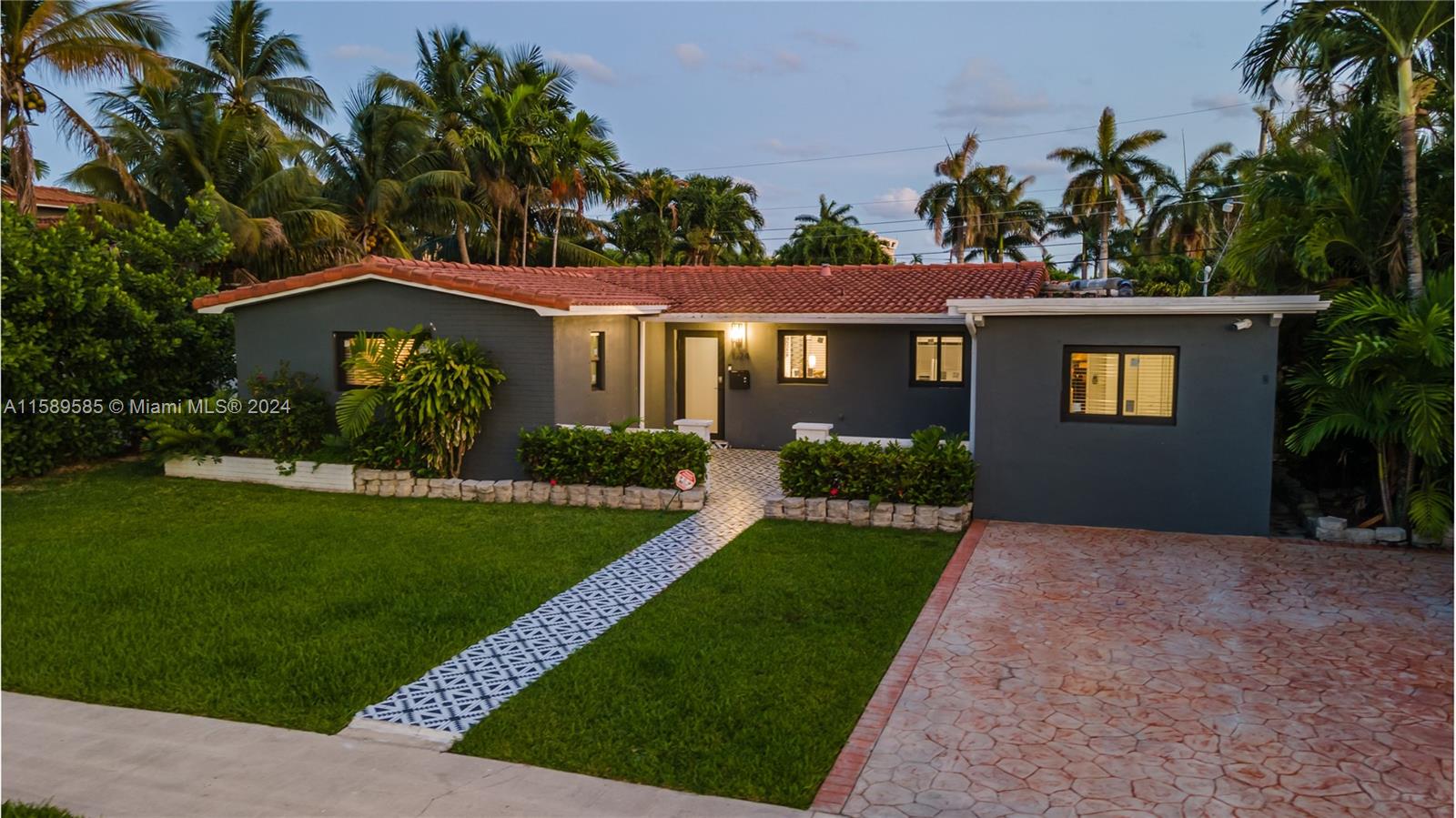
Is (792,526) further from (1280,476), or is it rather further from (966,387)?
(1280,476)

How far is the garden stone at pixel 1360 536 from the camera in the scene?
10391 millimetres

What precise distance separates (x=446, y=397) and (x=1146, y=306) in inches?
359

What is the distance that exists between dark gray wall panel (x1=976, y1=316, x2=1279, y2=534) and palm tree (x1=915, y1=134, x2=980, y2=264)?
38247 millimetres

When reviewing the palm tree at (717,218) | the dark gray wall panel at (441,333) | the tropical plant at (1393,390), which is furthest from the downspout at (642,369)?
the palm tree at (717,218)

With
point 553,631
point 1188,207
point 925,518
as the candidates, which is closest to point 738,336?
point 925,518

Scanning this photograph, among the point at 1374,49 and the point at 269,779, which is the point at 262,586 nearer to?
the point at 269,779

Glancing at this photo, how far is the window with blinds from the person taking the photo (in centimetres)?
1092

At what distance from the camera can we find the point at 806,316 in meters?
15.7

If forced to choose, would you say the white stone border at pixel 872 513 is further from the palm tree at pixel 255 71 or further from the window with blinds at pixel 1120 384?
the palm tree at pixel 255 71

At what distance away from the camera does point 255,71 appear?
26.4 meters

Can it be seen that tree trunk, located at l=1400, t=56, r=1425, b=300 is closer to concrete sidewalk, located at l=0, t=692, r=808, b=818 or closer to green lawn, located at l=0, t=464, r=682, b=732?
green lawn, located at l=0, t=464, r=682, b=732

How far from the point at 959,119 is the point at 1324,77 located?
3843cm

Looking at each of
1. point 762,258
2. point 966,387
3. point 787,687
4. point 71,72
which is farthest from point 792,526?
point 762,258

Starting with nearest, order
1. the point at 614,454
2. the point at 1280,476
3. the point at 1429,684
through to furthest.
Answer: the point at 1429,684 → the point at 614,454 → the point at 1280,476
